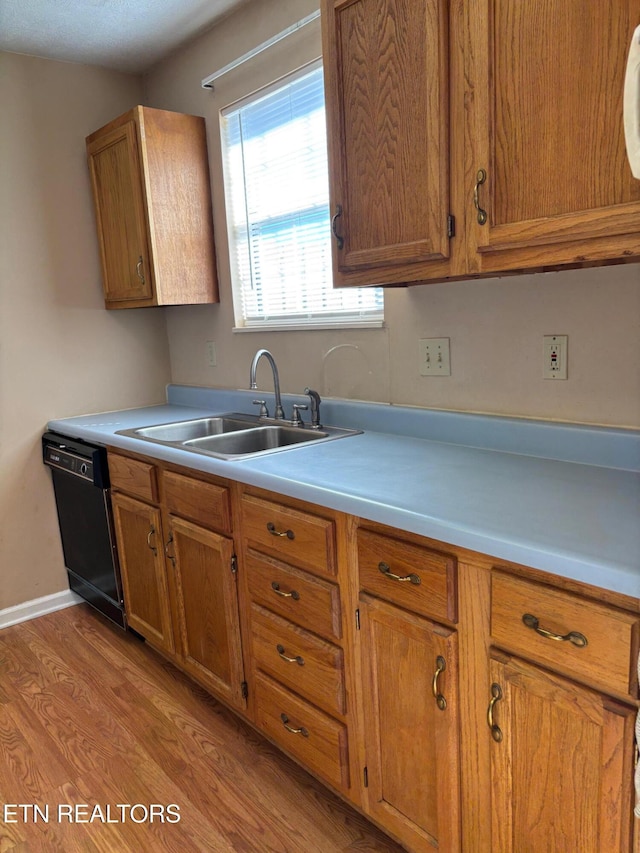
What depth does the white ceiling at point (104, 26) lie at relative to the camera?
2.29m

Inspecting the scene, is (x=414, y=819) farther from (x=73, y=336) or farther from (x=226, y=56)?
(x=226, y=56)

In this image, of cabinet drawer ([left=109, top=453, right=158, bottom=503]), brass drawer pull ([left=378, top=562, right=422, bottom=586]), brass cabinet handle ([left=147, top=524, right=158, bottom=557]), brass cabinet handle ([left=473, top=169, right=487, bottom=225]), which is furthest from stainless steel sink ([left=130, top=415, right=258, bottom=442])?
brass cabinet handle ([left=473, top=169, right=487, bottom=225])

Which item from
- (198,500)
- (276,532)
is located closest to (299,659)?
(276,532)

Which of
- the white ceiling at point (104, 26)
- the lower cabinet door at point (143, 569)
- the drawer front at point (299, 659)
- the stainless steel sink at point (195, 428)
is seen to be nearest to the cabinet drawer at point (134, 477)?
the lower cabinet door at point (143, 569)

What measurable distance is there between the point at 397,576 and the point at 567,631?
0.38 meters

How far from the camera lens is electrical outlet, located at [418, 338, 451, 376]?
1.88 metres

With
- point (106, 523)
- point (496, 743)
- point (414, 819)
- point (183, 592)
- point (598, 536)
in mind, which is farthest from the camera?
point (106, 523)

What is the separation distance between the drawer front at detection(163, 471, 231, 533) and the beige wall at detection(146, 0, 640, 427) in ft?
2.21

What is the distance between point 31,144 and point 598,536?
2818 millimetres

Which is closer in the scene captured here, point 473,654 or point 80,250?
point 473,654

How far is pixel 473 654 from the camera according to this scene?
3.84 ft

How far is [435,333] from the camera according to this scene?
1.91 metres

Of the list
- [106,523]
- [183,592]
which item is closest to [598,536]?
[183,592]

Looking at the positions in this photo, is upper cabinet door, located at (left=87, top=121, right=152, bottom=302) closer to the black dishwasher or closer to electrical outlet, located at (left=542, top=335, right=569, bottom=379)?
the black dishwasher
